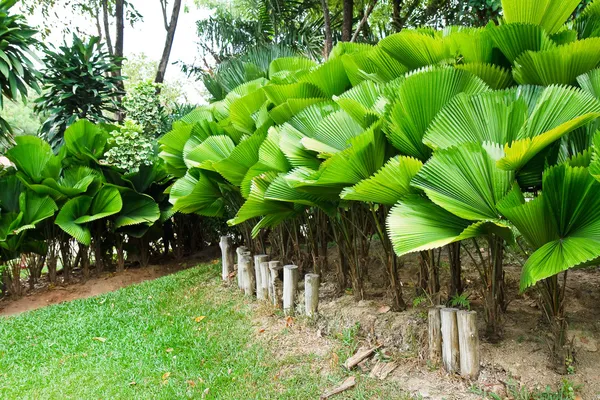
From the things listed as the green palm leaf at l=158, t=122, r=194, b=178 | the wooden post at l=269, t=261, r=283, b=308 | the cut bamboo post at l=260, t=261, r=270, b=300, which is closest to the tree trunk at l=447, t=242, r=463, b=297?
the wooden post at l=269, t=261, r=283, b=308

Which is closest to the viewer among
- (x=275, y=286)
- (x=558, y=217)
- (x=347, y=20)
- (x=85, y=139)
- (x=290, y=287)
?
(x=558, y=217)

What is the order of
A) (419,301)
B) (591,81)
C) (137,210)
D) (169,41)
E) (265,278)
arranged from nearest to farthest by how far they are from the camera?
(591,81) → (419,301) → (265,278) → (137,210) → (169,41)

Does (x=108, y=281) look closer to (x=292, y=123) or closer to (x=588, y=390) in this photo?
(x=292, y=123)

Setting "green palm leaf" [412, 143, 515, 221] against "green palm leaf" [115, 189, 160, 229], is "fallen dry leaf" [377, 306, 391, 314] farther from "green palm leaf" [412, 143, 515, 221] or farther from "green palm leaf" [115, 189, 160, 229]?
"green palm leaf" [115, 189, 160, 229]

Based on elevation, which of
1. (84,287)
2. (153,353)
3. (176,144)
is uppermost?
(176,144)

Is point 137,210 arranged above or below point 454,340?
above

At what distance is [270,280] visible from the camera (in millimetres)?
4023

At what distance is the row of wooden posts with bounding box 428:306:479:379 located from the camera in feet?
7.62

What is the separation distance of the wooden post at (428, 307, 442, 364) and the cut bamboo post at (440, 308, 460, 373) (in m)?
0.07

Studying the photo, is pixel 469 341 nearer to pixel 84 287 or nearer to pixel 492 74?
pixel 492 74

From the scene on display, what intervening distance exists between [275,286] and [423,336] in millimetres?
1522

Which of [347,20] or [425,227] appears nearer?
[425,227]

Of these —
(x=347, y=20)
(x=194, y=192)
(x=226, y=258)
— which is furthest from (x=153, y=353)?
(x=347, y=20)

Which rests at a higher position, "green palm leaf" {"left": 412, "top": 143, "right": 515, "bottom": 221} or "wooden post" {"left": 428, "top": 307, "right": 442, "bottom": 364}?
"green palm leaf" {"left": 412, "top": 143, "right": 515, "bottom": 221}
